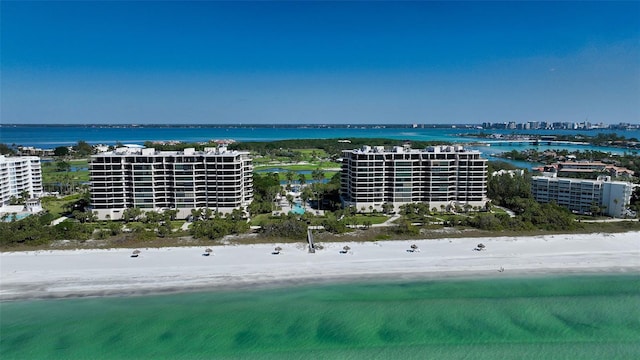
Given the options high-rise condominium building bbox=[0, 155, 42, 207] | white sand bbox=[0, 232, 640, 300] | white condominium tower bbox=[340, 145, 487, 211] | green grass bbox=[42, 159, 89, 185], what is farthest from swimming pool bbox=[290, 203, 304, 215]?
green grass bbox=[42, 159, 89, 185]

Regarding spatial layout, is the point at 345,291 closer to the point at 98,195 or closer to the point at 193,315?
the point at 193,315

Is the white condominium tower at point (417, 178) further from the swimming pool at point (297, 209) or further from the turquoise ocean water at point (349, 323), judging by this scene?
the turquoise ocean water at point (349, 323)

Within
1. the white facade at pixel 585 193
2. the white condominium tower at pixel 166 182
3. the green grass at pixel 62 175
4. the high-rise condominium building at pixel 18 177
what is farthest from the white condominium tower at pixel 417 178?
the green grass at pixel 62 175

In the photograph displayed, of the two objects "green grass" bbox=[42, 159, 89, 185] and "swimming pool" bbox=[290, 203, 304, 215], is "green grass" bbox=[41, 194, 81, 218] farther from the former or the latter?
"swimming pool" bbox=[290, 203, 304, 215]

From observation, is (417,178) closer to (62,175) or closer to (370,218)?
(370,218)

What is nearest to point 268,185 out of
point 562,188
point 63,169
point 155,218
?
point 155,218

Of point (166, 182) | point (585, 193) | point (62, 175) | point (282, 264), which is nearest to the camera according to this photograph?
point (282, 264)

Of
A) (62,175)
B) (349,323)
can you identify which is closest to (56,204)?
(62,175)
